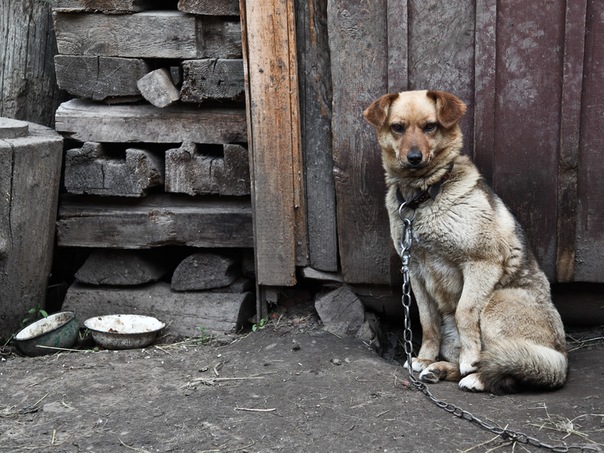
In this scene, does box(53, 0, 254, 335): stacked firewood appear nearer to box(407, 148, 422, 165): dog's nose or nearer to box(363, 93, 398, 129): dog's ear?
box(363, 93, 398, 129): dog's ear

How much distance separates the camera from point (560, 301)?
530cm

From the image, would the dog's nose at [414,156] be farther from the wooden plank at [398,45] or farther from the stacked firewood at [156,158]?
the stacked firewood at [156,158]

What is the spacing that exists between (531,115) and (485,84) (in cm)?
32

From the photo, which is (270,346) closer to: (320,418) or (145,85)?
(320,418)

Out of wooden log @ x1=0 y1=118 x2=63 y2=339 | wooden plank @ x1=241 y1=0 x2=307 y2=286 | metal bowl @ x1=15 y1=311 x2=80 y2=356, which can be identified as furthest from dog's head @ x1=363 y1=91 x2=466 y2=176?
metal bowl @ x1=15 y1=311 x2=80 y2=356

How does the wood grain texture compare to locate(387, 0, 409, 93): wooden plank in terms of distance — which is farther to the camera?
the wood grain texture

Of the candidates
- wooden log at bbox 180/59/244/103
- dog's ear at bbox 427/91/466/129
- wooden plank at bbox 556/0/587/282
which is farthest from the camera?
wooden log at bbox 180/59/244/103

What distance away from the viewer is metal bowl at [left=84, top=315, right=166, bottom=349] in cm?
525

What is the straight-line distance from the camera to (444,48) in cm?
480

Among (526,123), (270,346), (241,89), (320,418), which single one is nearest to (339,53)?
(241,89)

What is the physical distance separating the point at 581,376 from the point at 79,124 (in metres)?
3.53

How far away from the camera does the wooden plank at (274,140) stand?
16.4ft

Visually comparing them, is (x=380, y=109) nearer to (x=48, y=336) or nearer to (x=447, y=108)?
(x=447, y=108)

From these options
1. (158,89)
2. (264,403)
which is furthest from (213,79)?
(264,403)
